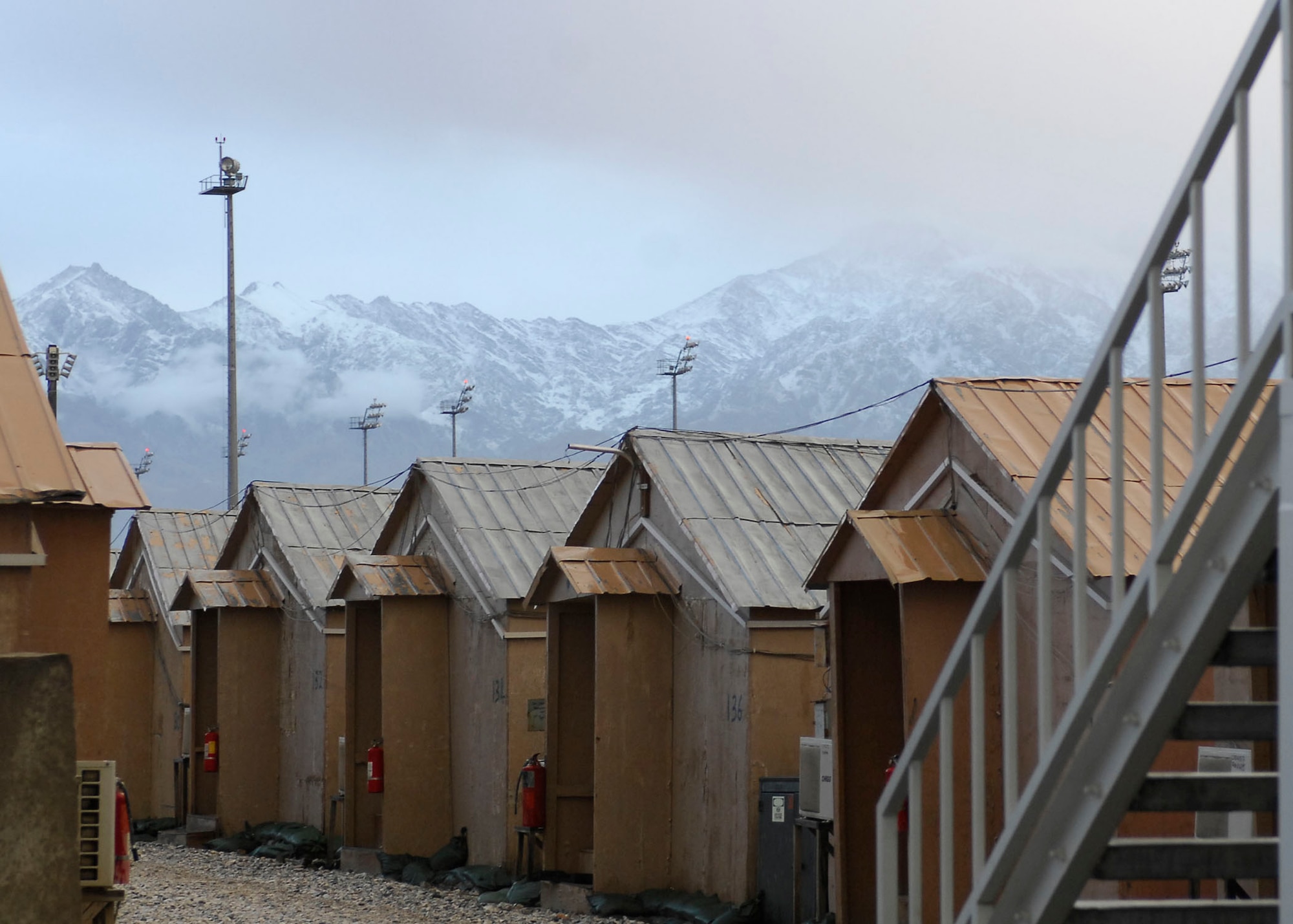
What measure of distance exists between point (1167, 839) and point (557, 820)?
1147 cm

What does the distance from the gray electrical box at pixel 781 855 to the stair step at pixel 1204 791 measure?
26.5ft

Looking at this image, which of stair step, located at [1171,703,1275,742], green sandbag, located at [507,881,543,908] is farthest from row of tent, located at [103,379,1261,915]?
stair step, located at [1171,703,1275,742]

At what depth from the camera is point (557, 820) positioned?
16047 millimetres

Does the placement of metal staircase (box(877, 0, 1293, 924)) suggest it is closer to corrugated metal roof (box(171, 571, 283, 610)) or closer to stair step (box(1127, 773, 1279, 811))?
stair step (box(1127, 773, 1279, 811))

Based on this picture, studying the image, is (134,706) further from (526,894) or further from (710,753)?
(710,753)

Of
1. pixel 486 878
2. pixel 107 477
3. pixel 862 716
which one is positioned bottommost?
pixel 486 878

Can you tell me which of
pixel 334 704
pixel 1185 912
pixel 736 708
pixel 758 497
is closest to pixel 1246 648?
pixel 1185 912

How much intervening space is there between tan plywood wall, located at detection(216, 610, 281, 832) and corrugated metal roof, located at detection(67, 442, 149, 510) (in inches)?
427

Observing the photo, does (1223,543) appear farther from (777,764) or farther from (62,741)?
(777,764)

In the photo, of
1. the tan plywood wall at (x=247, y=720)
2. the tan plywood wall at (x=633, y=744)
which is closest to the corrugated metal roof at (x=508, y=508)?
the tan plywood wall at (x=633, y=744)

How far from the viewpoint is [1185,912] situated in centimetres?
537

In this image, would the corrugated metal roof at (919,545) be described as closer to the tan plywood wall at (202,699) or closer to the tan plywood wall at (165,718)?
the tan plywood wall at (202,699)

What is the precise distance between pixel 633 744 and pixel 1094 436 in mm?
5731

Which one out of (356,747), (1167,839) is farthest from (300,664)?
(1167,839)
